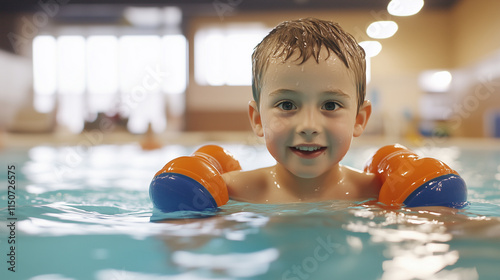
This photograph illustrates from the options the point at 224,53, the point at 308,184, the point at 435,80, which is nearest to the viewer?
the point at 308,184

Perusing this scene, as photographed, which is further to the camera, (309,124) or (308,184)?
(308,184)

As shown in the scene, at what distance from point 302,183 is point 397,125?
1184 cm

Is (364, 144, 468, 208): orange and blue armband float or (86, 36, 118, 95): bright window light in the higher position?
(86, 36, 118, 95): bright window light

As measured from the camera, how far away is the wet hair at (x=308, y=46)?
1.65 m

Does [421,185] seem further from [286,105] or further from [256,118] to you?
[256,118]

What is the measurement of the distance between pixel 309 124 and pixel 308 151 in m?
0.15

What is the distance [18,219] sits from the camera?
5.39 feet

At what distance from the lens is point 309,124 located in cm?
159

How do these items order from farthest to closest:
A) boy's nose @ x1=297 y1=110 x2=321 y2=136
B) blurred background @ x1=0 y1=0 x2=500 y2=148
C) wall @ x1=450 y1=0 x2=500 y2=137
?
blurred background @ x1=0 y1=0 x2=500 y2=148, wall @ x1=450 y1=0 x2=500 y2=137, boy's nose @ x1=297 y1=110 x2=321 y2=136

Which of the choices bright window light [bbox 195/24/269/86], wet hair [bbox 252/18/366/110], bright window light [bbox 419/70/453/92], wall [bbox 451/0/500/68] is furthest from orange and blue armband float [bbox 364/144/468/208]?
bright window light [bbox 419/70/453/92]

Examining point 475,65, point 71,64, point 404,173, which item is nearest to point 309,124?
point 404,173

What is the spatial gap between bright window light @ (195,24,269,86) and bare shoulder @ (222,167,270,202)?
40.5ft

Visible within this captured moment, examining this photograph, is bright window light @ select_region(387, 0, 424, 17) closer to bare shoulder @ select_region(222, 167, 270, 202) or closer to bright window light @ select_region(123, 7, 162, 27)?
bright window light @ select_region(123, 7, 162, 27)

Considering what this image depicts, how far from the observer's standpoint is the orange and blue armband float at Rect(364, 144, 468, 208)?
1.68 m
